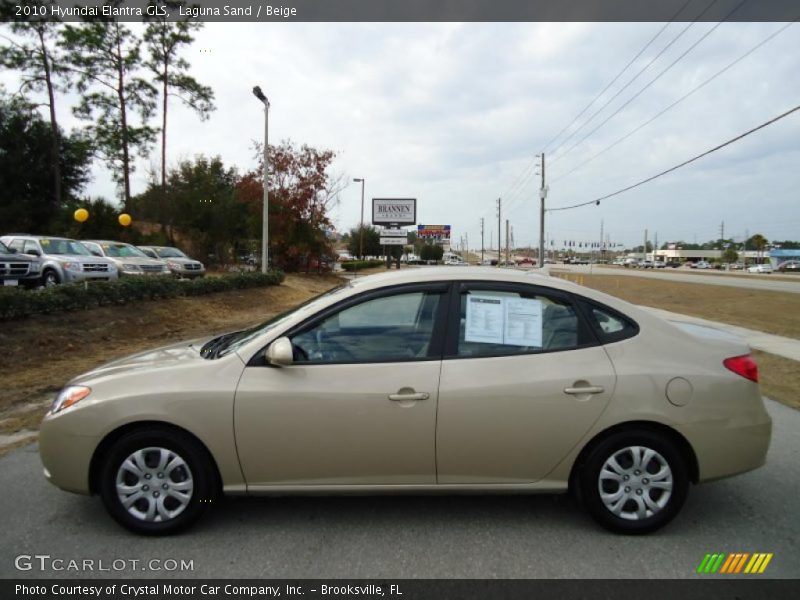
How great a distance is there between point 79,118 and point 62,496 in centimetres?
3481

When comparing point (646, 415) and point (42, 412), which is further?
point (42, 412)

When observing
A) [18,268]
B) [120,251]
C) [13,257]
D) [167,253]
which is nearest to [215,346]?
[18,268]

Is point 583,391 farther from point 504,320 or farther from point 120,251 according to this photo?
point 120,251

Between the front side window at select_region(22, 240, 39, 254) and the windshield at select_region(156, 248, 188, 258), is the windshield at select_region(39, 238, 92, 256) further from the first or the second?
the windshield at select_region(156, 248, 188, 258)

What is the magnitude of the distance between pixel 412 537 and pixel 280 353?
138 centimetres

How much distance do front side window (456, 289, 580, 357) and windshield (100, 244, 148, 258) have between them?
18.6 meters

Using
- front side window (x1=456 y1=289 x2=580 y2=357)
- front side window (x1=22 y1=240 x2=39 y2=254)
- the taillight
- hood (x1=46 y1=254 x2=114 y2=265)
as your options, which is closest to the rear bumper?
the taillight

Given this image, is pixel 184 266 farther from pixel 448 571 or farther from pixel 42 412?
pixel 448 571

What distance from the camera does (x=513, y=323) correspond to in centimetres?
338

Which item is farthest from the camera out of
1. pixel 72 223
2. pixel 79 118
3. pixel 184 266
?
pixel 79 118

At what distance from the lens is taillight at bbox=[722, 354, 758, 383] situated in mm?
3312

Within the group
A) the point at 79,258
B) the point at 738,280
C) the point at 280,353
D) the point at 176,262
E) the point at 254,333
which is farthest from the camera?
the point at 738,280

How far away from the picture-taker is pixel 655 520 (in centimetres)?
320
